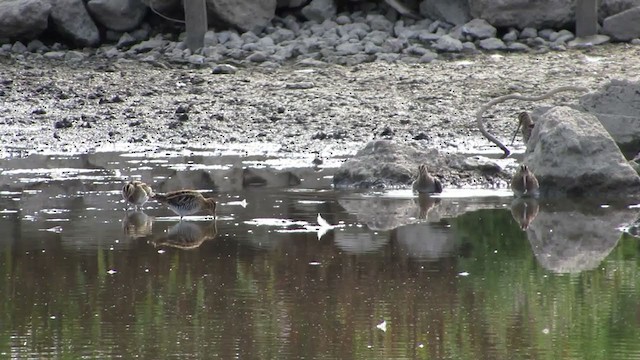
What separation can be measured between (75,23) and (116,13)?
0.66m

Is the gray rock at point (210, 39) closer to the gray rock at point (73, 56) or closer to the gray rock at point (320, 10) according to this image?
the gray rock at point (320, 10)

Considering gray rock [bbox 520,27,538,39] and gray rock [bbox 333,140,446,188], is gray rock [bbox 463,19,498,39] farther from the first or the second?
gray rock [bbox 333,140,446,188]

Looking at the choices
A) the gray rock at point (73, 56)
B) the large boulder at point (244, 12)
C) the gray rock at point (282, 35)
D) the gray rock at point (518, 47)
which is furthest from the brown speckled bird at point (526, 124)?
the gray rock at point (73, 56)

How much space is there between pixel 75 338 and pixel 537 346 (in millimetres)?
2329

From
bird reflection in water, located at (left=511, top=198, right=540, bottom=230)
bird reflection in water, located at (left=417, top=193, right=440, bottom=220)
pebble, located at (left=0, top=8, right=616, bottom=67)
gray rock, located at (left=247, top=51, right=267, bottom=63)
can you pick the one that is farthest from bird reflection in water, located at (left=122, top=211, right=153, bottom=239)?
gray rock, located at (left=247, top=51, right=267, bottom=63)

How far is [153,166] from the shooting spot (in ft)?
49.5

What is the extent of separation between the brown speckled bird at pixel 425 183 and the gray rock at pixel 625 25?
9.50 m

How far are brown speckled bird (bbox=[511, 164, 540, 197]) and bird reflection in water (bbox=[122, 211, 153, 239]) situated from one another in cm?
299

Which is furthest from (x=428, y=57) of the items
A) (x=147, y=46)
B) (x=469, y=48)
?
(x=147, y=46)

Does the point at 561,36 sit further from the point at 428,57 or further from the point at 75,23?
the point at 75,23

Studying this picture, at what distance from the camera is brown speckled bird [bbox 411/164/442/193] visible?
41.5 ft

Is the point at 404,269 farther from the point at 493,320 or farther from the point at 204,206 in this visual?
the point at 204,206

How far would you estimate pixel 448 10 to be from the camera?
22.9m

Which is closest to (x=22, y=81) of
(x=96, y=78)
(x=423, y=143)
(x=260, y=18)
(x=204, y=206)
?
(x=96, y=78)
